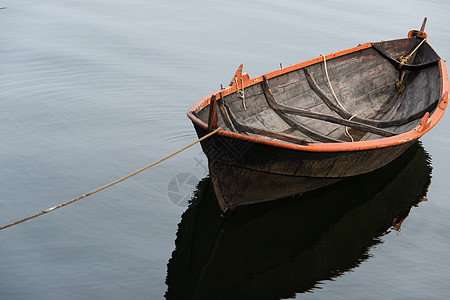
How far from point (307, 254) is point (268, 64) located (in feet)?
23.2

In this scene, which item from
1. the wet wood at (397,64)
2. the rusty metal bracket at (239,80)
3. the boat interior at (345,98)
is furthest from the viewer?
the wet wood at (397,64)

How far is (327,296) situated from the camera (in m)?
5.27

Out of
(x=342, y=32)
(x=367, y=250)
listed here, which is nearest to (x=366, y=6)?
(x=342, y=32)

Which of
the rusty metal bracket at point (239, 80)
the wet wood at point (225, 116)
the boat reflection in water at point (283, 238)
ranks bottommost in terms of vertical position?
the boat reflection in water at point (283, 238)

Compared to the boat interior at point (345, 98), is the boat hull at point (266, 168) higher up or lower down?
lower down

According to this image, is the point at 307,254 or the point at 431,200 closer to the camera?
the point at 307,254

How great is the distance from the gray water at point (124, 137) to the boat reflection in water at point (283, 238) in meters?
0.18

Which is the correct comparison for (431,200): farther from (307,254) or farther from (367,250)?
(307,254)

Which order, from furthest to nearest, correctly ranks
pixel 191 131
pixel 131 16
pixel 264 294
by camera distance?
pixel 131 16 < pixel 191 131 < pixel 264 294

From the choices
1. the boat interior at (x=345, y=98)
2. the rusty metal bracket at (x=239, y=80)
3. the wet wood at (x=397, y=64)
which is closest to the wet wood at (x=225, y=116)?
the boat interior at (x=345, y=98)

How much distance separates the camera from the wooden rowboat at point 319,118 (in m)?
5.81

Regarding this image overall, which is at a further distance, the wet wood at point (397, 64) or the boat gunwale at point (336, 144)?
the wet wood at point (397, 64)

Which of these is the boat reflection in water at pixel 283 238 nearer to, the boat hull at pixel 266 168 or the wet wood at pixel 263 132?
the boat hull at pixel 266 168

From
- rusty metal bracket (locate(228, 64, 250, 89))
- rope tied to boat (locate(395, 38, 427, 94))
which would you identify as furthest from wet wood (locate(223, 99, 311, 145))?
rope tied to boat (locate(395, 38, 427, 94))
